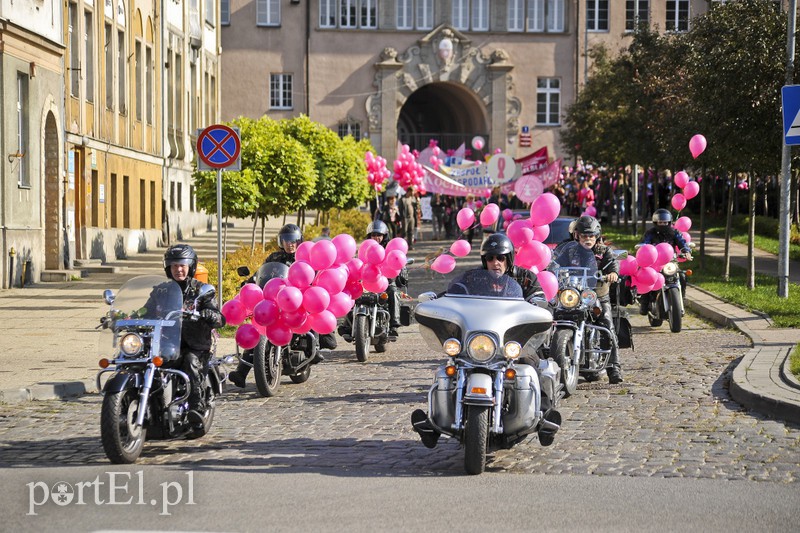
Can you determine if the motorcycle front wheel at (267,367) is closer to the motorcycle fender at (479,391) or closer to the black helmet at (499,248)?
the black helmet at (499,248)

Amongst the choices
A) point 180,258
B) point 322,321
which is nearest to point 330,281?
point 322,321

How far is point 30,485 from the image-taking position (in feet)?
27.6

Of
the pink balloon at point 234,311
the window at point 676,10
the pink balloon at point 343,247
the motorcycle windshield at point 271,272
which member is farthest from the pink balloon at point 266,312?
the window at point 676,10

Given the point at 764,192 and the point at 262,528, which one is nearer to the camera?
the point at 262,528

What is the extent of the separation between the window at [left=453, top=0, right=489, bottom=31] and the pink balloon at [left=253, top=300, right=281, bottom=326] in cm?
5871

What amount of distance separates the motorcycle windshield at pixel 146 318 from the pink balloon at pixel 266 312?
1903 millimetres

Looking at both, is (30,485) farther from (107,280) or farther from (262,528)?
(107,280)

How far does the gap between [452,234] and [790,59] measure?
27.2m

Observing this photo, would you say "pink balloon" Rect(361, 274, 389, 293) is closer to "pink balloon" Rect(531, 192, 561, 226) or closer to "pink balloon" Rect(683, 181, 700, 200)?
"pink balloon" Rect(531, 192, 561, 226)

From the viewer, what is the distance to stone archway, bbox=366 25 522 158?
68312 millimetres

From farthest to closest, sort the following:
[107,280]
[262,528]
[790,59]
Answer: [107,280]
[790,59]
[262,528]

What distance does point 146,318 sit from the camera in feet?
31.6

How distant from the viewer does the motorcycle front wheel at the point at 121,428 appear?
9016 mm

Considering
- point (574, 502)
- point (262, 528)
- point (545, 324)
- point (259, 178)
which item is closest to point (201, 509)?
point (262, 528)
